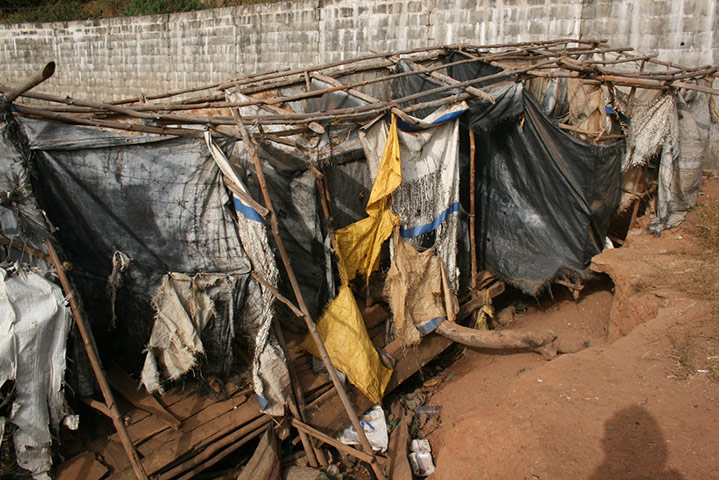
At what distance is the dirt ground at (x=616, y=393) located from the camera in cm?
306

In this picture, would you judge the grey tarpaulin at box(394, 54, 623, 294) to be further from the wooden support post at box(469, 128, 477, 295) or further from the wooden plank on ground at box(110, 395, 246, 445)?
the wooden plank on ground at box(110, 395, 246, 445)

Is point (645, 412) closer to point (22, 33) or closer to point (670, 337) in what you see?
point (670, 337)

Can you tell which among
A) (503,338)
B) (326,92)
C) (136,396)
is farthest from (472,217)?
(136,396)

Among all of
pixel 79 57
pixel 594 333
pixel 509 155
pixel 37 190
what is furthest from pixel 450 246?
pixel 79 57

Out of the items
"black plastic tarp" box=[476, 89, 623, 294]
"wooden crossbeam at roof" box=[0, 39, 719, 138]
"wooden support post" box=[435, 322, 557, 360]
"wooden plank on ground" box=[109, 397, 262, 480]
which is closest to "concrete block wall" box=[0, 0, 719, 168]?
"wooden crossbeam at roof" box=[0, 39, 719, 138]

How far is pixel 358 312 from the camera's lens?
407 centimetres

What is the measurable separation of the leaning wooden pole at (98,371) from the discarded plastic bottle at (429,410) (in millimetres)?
2351

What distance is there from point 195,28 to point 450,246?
1058cm

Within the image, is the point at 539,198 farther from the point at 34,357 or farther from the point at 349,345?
the point at 34,357

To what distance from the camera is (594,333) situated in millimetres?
5004

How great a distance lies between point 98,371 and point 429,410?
274 centimetres

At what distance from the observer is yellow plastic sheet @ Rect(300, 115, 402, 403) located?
155 inches

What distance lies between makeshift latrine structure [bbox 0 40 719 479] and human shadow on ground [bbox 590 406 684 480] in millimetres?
1253

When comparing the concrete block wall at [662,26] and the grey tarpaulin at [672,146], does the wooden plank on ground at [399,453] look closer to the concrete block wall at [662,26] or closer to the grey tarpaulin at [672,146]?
the grey tarpaulin at [672,146]
